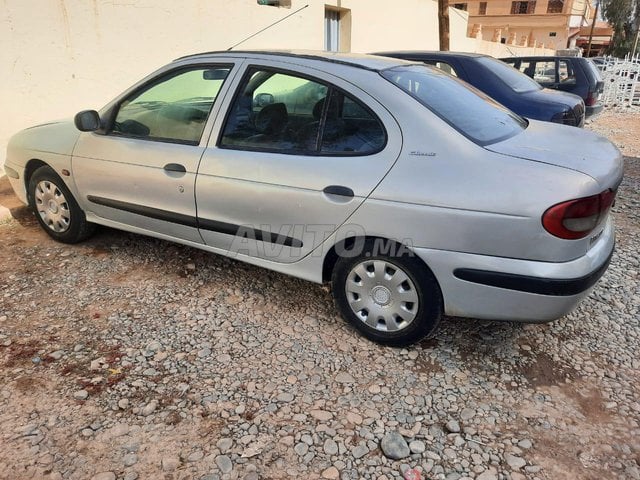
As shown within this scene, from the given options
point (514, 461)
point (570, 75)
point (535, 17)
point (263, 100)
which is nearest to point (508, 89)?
point (263, 100)

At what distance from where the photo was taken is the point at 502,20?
145 feet

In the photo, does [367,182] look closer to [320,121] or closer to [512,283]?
[320,121]

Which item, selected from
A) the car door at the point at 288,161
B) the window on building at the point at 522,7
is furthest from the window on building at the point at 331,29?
the window on building at the point at 522,7

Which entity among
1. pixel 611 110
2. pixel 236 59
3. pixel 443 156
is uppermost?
pixel 236 59

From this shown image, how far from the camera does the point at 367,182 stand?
2518mm

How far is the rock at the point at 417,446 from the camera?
6.98 ft

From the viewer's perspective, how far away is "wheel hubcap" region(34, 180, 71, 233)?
3922mm

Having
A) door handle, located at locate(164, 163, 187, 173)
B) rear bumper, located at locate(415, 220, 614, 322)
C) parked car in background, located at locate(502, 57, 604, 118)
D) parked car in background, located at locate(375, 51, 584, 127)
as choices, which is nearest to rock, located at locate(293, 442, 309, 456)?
rear bumper, located at locate(415, 220, 614, 322)

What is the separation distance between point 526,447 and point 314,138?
6.18ft

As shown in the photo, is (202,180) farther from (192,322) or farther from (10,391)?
(10,391)

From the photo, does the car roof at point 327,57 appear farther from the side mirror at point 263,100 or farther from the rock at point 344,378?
the rock at point 344,378

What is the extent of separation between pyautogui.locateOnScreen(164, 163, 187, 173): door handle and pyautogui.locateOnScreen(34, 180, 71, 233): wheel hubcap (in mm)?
1280

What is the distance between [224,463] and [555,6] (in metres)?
51.1

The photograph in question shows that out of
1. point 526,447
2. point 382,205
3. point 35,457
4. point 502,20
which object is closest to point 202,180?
point 382,205
